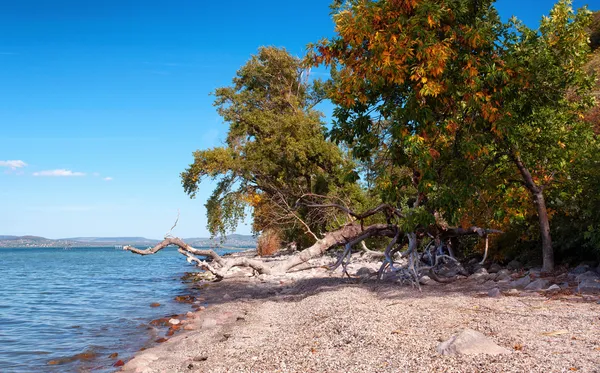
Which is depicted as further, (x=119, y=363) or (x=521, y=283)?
(x=521, y=283)

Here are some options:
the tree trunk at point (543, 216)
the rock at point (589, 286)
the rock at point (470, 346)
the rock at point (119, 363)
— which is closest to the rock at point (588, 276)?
the rock at point (589, 286)

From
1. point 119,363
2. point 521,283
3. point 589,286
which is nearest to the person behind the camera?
point 119,363

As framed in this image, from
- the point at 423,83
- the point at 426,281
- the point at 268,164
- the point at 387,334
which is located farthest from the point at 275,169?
the point at 387,334

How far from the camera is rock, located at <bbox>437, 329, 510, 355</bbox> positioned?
6.21 meters

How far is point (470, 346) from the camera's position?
629cm

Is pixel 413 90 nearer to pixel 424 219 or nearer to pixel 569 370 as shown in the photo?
pixel 424 219

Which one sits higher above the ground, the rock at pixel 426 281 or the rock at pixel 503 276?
the rock at pixel 503 276

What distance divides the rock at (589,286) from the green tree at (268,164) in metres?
16.0

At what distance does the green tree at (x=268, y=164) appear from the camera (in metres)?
28.8

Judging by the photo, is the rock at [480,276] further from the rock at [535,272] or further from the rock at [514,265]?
the rock at [535,272]

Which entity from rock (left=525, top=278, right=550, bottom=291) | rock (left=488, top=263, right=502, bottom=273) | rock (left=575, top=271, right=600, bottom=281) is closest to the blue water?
rock (left=525, top=278, right=550, bottom=291)

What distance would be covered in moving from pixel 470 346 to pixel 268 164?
23722mm

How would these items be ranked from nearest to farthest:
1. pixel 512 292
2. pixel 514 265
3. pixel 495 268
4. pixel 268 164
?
pixel 512 292, pixel 514 265, pixel 495 268, pixel 268 164

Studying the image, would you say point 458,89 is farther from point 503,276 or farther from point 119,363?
point 119,363
